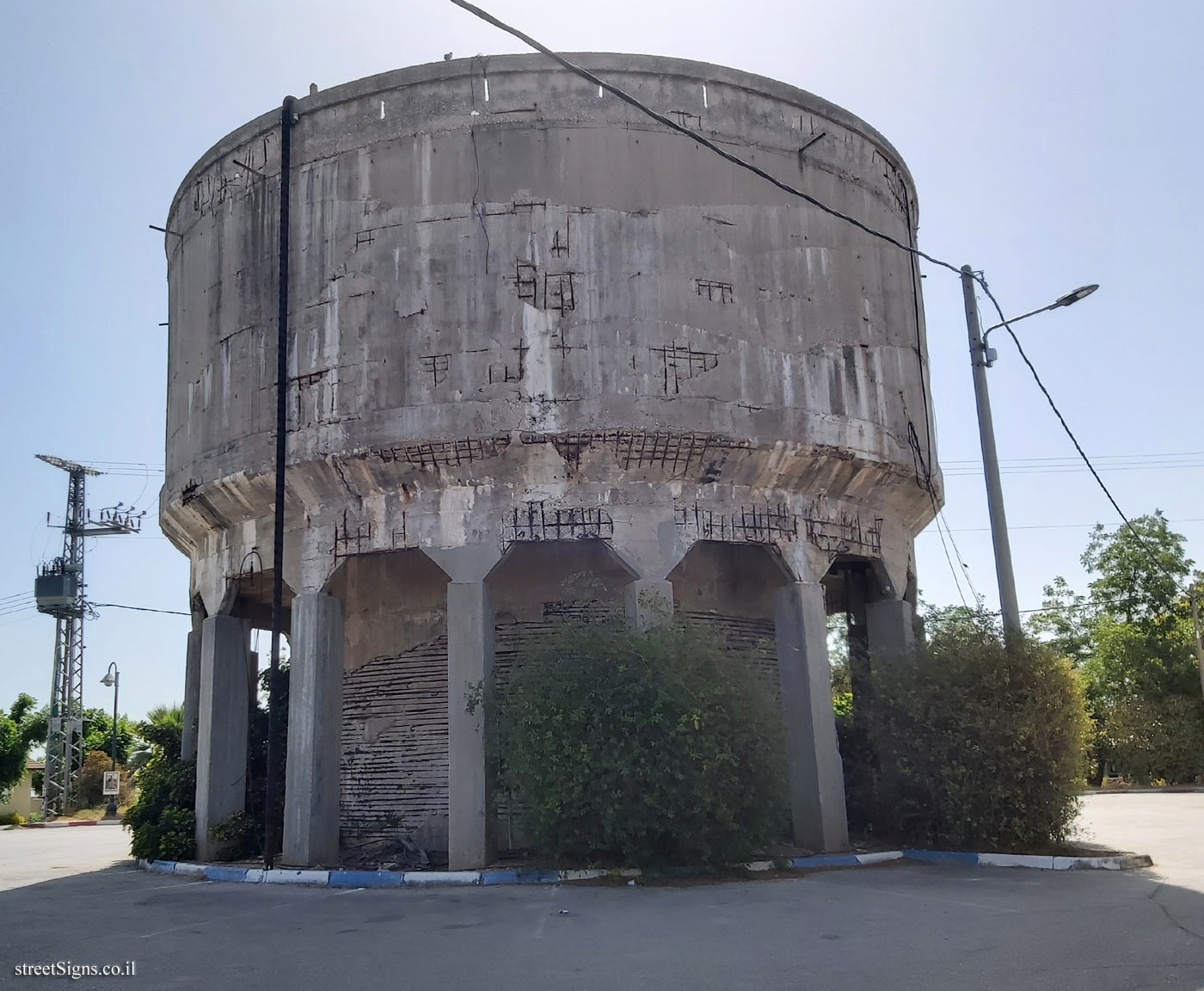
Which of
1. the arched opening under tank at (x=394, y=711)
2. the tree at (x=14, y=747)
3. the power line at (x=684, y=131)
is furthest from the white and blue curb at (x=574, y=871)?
the tree at (x=14, y=747)

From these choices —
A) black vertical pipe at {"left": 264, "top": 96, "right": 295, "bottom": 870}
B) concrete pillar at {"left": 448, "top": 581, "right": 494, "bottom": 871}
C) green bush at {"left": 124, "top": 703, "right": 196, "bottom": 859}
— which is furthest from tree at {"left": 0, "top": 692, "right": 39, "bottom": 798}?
concrete pillar at {"left": 448, "top": 581, "right": 494, "bottom": 871}

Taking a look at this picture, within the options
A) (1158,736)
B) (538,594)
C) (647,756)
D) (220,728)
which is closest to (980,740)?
(647,756)

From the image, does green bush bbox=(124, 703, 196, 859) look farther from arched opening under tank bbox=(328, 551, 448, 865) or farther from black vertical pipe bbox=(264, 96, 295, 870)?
arched opening under tank bbox=(328, 551, 448, 865)

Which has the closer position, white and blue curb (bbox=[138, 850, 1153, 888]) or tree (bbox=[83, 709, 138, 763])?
white and blue curb (bbox=[138, 850, 1153, 888])

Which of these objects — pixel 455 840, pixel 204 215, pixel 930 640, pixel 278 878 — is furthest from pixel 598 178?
pixel 278 878

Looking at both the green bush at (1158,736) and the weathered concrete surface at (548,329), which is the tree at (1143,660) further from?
the weathered concrete surface at (548,329)

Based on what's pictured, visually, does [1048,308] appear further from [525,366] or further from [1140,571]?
[1140,571]

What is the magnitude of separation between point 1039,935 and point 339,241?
40.0 ft

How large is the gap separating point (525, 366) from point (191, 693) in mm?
9333

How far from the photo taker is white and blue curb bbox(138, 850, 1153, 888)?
13.1 m

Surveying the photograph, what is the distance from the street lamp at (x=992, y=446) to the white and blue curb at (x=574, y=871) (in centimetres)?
292

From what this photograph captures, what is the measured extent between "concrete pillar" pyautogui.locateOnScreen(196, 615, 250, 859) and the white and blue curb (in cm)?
177

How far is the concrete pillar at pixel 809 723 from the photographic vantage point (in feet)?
50.5

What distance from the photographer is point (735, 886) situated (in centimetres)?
1241
